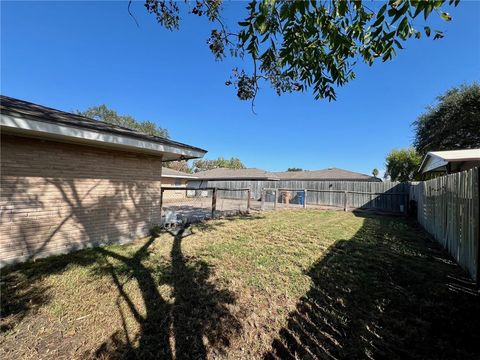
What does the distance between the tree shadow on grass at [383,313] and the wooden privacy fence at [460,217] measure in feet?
1.08

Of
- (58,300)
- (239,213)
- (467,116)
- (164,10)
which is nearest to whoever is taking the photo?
(58,300)

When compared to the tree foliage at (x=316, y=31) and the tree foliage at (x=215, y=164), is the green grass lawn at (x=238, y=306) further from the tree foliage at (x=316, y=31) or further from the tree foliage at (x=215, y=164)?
the tree foliage at (x=215, y=164)

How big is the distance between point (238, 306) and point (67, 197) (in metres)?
4.37

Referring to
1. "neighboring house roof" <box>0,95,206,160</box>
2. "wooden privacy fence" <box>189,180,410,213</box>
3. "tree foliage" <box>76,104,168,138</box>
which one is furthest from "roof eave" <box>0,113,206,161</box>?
"tree foliage" <box>76,104,168,138</box>

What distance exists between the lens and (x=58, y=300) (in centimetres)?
304

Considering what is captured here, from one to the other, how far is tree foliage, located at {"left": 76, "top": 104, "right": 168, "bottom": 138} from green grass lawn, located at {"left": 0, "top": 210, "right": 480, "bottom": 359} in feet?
110

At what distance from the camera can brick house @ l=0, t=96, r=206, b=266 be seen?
415 centimetres

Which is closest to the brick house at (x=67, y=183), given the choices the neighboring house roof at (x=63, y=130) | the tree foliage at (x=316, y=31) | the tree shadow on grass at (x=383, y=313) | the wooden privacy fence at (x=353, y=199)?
the neighboring house roof at (x=63, y=130)

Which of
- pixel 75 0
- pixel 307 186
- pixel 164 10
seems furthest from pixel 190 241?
pixel 307 186

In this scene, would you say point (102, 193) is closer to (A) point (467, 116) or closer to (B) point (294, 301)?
(B) point (294, 301)

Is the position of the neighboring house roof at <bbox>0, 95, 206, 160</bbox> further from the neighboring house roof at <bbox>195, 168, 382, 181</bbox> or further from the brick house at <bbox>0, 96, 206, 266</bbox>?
the neighboring house roof at <bbox>195, 168, 382, 181</bbox>

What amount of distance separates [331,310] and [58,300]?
3.55 meters

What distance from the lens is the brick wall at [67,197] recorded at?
4.21m

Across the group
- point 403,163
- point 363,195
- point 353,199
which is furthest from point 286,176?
point 363,195
